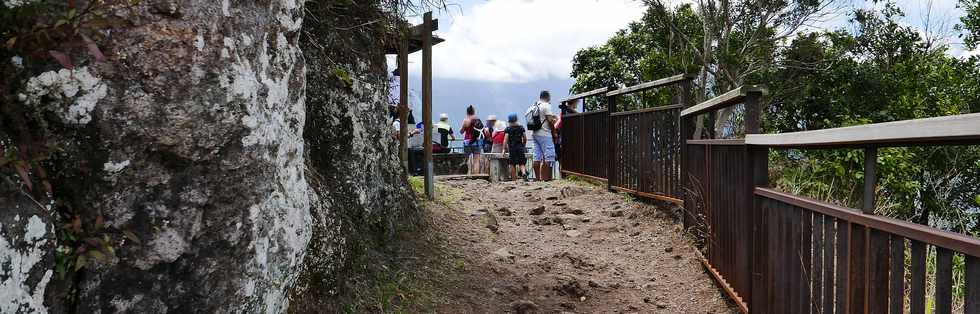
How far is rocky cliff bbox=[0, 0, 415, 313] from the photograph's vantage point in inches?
77.2

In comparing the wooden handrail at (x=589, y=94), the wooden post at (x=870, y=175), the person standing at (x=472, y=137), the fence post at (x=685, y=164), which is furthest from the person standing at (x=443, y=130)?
the wooden post at (x=870, y=175)

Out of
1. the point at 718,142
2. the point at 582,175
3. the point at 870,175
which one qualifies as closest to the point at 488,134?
the point at 582,175

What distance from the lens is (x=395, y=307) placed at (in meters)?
4.16

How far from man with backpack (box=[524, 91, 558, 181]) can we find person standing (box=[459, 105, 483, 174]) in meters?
2.34

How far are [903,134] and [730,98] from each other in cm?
240

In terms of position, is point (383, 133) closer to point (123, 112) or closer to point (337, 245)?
point (337, 245)

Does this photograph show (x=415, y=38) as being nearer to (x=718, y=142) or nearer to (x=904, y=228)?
(x=718, y=142)

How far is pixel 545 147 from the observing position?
10.5m

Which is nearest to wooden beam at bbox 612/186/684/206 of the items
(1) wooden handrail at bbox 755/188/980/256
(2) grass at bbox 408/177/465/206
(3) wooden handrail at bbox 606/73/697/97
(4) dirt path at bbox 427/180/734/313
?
(4) dirt path at bbox 427/180/734/313

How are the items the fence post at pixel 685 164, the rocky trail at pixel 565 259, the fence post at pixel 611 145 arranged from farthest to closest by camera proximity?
the fence post at pixel 611 145
the fence post at pixel 685 164
the rocky trail at pixel 565 259

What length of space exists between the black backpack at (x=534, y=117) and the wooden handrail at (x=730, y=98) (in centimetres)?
477

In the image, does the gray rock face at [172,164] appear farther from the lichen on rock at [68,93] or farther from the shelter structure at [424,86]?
the shelter structure at [424,86]

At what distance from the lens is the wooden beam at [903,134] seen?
69.1 inches

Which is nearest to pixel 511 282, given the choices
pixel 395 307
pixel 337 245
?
pixel 395 307
